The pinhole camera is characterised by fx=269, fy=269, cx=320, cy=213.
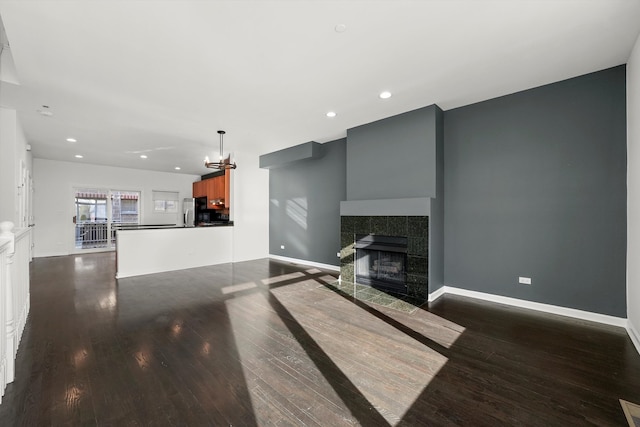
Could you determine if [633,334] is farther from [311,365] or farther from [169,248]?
[169,248]

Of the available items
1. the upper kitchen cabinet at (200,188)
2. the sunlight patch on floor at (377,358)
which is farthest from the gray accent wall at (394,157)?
the upper kitchen cabinet at (200,188)

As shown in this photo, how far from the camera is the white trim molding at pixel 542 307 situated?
9.96 feet

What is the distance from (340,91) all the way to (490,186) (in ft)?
8.27

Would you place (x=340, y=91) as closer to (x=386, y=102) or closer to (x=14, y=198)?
(x=386, y=102)

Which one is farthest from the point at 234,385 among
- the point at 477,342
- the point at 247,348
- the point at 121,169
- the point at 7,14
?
the point at 121,169

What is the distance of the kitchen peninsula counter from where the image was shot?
5.36 m

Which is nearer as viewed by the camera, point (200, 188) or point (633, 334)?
point (633, 334)

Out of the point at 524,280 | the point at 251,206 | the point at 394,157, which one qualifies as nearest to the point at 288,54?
the point at 394,157

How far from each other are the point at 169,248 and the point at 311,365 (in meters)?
4.92

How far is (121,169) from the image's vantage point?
9008 mm

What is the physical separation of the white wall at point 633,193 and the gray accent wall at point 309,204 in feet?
13.0

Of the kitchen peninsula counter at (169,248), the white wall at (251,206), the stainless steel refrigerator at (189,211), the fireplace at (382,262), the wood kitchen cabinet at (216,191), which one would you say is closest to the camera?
the fireplace at (382,262)

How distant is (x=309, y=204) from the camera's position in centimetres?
642

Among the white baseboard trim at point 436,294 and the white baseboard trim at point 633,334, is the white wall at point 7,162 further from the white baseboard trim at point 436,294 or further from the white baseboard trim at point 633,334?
the white baseboard trim at point 633,334
